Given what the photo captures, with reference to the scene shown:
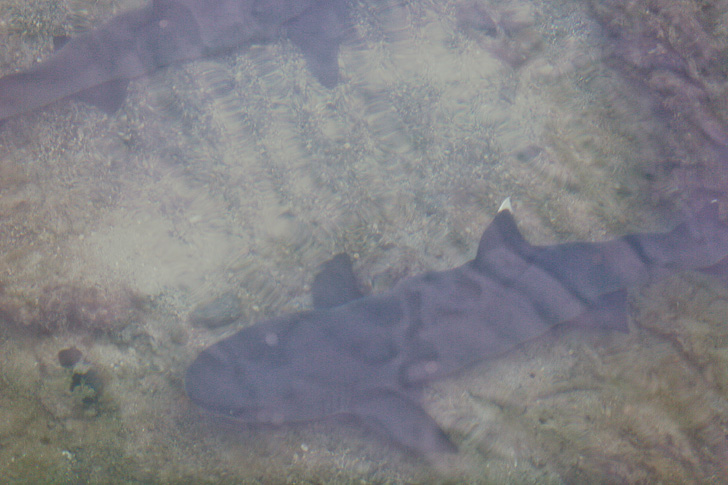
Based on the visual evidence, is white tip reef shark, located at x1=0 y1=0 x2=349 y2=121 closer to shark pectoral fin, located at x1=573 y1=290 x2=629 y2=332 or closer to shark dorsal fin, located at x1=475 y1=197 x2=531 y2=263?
shark dorsal fin, located at x1=475 y1=197 x2=531 y2=263

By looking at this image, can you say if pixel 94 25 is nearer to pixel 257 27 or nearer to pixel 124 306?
pixel 257 27

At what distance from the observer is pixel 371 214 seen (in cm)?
413

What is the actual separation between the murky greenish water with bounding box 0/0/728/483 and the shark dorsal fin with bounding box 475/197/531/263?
18cm

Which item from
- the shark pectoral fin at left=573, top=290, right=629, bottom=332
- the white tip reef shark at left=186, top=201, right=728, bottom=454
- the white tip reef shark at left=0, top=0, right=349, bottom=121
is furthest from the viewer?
the white tip reef shark at left=0, top=0, right=349, bottom=121

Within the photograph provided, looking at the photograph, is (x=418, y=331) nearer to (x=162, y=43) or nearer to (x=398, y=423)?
(x=398, y=423)

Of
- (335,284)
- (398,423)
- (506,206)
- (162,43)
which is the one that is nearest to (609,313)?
(506,206)

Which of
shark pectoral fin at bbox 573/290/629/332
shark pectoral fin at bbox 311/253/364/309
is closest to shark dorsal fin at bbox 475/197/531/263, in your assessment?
shark pectoral fin at bbox 573/290/629/332

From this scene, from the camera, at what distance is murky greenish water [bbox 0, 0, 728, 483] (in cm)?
362

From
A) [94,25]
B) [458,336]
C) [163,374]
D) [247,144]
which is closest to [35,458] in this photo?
[163,374]

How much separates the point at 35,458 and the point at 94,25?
Answer: 14.4ft

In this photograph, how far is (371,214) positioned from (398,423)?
194 cm

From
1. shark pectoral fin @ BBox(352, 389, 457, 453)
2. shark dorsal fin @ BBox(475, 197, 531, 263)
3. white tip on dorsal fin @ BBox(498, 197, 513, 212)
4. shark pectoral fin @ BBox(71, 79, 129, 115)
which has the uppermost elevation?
shark pectoral fin @ BBox(71, 79, 129, 115)

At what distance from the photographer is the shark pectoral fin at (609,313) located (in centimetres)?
373

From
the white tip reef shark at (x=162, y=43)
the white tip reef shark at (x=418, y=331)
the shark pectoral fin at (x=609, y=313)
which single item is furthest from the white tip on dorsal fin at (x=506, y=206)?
the white tip reef shark at (x=162, y=43)
